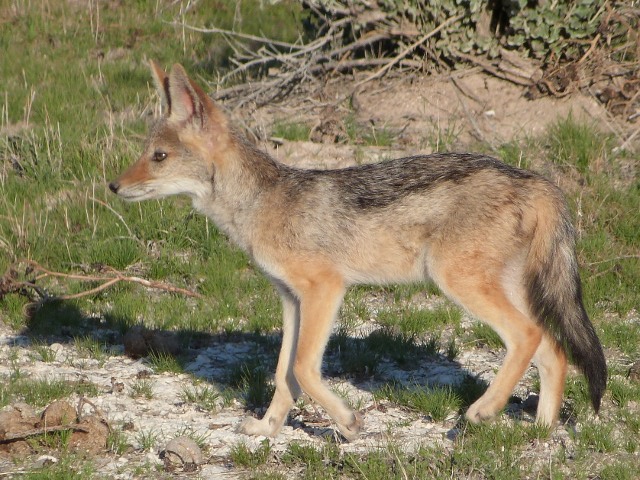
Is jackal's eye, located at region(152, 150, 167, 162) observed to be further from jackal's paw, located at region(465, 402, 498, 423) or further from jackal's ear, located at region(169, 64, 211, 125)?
jackal's paw, located at region(465, 402, 498, 423)

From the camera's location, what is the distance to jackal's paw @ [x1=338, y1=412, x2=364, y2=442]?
5648 mm

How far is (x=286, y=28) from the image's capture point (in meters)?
13.5

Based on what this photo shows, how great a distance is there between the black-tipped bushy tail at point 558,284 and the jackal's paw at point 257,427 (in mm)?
1862

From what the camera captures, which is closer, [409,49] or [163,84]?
[163,84]

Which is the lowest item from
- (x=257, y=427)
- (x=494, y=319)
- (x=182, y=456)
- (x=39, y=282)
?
(x=39, y=282)

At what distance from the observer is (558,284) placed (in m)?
5.82

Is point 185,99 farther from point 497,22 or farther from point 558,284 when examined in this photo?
point 497,22

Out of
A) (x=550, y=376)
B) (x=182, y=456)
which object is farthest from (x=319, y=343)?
(x=550, y=376)

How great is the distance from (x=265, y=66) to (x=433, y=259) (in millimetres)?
6647

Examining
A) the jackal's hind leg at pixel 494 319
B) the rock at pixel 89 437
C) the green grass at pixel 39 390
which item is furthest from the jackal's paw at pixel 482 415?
the green grass at pixel 39 390

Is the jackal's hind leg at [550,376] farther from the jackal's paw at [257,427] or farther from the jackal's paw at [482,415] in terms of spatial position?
the jackal's paw at [257,427]

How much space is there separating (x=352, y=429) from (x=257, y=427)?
637 mm

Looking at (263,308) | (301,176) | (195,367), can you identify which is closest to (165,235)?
(263,308)

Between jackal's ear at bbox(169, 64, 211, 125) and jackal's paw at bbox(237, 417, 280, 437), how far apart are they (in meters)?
1.99
